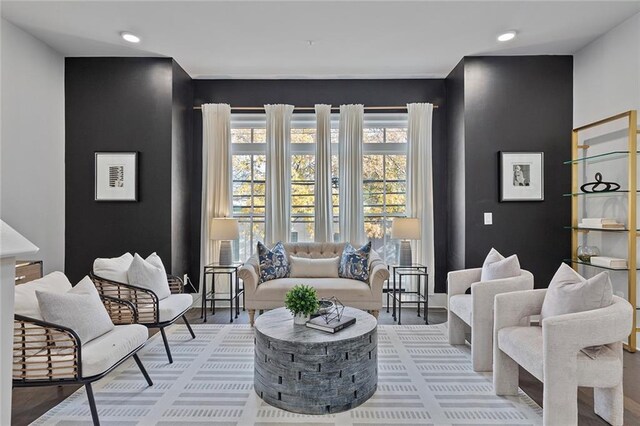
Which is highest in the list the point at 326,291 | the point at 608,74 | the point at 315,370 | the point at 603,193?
the point at 608,74

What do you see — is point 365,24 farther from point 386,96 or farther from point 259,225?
point 259,225

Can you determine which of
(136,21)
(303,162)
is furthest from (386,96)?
(136,21)

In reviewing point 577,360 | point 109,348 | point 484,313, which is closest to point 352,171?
point 484,313

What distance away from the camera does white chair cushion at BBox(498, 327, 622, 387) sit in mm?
1964

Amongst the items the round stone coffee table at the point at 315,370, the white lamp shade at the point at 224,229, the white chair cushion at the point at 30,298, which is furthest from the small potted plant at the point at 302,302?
the white lamp shade at the point at 224,229

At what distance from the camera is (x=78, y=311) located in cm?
215

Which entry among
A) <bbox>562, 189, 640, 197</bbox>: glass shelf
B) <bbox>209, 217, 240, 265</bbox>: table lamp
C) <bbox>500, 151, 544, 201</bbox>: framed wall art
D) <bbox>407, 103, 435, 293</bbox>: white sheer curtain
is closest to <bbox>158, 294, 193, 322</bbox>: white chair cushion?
<bbox>209, 217, 240, 265</bbox>: table lamp

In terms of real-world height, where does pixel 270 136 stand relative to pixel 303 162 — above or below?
above

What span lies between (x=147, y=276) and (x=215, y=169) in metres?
1.96

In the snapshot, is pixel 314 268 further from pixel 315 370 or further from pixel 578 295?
pixel 578 295

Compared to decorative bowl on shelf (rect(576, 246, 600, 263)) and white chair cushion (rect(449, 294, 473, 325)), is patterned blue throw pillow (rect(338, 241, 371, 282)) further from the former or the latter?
decorative bowl on shelf (rect(576, 246, 600, 263))

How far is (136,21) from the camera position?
340 centimetres

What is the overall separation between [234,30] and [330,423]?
11.2ft

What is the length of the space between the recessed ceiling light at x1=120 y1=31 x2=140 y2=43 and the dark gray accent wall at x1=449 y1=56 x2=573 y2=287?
356cm
